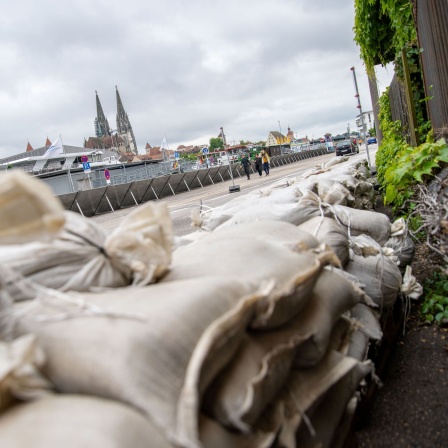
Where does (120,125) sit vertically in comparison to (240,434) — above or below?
above

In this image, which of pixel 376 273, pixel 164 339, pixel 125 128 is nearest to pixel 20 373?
pixel 164 339

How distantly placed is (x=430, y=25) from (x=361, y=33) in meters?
5.30

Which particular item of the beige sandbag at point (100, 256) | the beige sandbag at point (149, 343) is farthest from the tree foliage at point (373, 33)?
the beige sandbag at point (149, 343)

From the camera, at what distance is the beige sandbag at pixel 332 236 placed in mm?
3094

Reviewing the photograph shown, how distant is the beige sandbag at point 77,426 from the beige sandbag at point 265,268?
581 millimetres

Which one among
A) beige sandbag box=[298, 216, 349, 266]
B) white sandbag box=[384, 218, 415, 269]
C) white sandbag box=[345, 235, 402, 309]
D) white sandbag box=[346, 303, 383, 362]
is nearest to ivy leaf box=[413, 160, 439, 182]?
white sandbag box=[384, 218, 415, 269]

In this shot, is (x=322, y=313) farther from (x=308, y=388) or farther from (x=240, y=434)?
(x=240, y=434)

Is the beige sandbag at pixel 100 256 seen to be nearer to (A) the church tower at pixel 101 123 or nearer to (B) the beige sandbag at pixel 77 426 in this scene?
(B) the beige sandbag at pixel 77 426

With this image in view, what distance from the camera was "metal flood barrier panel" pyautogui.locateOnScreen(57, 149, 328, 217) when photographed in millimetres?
18731

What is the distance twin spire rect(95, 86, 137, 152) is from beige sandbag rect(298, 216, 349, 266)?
12821cm

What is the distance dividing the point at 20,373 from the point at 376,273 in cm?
245

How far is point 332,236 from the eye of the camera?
10.3 feet

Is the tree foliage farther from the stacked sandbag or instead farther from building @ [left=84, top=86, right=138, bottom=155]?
building @ [left=84, top=86, right=138, bottom=155]

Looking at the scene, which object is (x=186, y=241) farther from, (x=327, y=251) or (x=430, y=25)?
(x=430, y=25)
